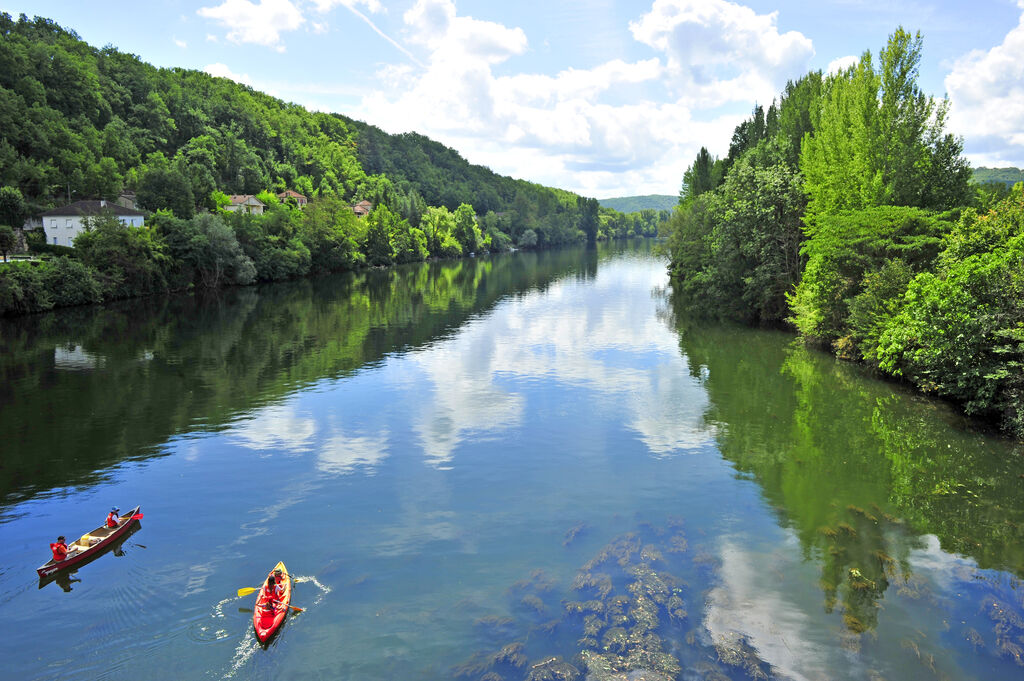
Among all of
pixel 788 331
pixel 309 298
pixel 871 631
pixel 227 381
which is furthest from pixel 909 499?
pixel 309 298

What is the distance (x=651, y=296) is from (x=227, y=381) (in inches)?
2204

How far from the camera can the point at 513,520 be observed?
65.6 feet

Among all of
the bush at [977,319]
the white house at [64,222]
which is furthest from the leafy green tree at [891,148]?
the white house at [64,222]

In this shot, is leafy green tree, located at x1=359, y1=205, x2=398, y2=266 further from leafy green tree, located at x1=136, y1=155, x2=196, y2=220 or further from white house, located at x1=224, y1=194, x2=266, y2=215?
leafy green tree, located at x1=136, y1=155, x2=196, y2=220

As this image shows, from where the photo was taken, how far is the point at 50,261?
216 feet

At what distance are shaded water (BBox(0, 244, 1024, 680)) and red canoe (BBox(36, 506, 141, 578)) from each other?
1.63ft

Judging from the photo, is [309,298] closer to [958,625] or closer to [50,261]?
[50,261]

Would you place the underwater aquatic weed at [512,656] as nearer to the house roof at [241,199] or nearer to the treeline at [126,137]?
the treeline at [126,137]

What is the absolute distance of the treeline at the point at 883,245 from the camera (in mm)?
25875

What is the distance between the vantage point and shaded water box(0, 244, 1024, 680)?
13.9 m

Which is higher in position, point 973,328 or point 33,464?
point 973,328

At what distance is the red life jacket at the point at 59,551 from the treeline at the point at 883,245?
33.3m

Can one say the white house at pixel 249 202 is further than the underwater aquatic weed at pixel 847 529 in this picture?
Yes

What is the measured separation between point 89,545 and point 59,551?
0.85 meters
